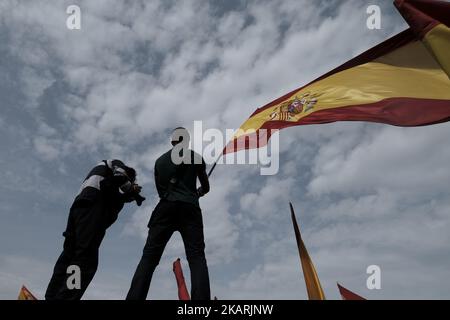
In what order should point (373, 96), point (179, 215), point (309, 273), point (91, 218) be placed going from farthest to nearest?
point (309, 273)
point (373, 96)
point (91, 218)
point (179, 215)

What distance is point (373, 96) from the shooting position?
4.99 m

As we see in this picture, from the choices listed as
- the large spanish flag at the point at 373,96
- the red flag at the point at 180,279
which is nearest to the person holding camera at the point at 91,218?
the large spanish flag at the point at 373,96

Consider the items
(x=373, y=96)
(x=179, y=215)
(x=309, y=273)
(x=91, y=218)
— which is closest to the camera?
(x=179, y=215)

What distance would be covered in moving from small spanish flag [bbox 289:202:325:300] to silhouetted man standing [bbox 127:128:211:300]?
2.92 meters

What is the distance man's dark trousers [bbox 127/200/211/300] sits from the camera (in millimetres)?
4141

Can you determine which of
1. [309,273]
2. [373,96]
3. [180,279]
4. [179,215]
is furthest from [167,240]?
[180,279]

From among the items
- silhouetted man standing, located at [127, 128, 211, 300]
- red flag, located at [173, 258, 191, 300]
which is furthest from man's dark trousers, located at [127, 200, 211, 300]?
Result: red flag, located at [173, 258, 191, 300]

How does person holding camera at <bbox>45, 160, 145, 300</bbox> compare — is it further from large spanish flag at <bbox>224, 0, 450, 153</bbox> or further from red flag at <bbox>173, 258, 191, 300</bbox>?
red flag at <bbox>173, 258, 191, 300</bbox>

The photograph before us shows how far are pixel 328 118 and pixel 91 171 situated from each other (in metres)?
3.03

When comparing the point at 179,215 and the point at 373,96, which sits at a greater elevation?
the point at 373,96

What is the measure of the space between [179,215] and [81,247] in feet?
3.90

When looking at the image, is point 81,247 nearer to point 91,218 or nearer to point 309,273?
point 91,218
